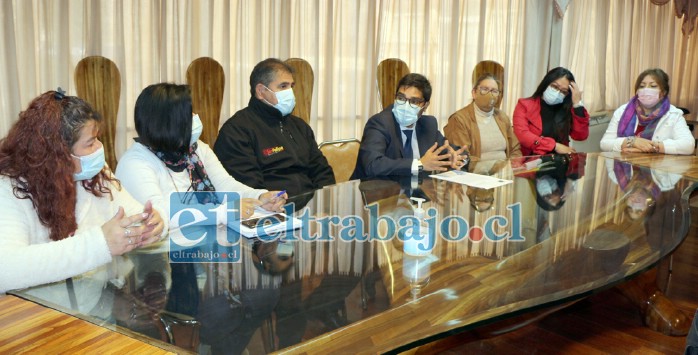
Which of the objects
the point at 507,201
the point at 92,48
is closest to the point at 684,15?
the point at 507,201

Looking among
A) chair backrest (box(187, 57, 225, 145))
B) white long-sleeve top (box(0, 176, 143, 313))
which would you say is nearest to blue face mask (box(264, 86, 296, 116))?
chair backrest (box(187, 57, 225, 145))

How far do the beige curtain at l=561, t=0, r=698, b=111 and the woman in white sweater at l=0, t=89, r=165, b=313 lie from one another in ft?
16.8

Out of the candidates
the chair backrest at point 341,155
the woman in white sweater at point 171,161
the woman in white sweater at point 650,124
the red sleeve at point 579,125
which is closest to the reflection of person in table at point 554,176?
the woman in white sweater at point 650,124

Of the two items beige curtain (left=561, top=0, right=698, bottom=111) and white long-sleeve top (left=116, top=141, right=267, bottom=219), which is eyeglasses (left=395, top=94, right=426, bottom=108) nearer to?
white long-sleeve top (left=116, top=141, right=267, bottom=219)

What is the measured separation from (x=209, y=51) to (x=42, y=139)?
2015 mm

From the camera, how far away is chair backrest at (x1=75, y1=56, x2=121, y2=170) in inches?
111

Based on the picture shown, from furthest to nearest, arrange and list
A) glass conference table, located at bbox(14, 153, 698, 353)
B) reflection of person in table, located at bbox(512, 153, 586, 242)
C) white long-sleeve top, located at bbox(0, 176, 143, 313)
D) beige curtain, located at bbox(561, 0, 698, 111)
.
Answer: beige curtain, located at bbox(561, 0, 698, 111) < reflection of person in table, located at bbox(512, 153, 586, 242) < white long-sleeve top, located at bbox(0, 176, 143, 313) < glass conference table, located at bbox(14, 153, 698, 353)

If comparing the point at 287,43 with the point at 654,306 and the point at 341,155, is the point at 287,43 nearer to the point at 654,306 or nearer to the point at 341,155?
the point at 341,155

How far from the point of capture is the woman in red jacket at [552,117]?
12.8ft

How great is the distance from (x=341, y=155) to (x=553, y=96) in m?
1.63

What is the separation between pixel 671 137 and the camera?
12.6ft

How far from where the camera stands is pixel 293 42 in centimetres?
393

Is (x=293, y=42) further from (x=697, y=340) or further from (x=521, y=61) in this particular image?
(x=697, y=340)

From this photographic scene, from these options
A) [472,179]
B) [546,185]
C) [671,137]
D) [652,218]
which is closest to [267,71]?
[472,179]
